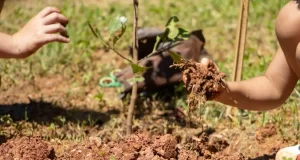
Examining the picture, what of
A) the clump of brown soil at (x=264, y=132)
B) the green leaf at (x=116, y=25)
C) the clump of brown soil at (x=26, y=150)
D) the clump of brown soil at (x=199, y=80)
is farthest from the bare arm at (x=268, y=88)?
the clump of brown soil at (x=26, y=150)

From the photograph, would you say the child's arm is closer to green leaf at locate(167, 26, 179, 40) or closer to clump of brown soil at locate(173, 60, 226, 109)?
green leaf at locate(167, 26, 179, 40)

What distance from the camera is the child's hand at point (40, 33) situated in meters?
2.42

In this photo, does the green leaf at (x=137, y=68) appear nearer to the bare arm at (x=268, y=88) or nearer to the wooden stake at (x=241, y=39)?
the bare arm at (x=268, y=88)

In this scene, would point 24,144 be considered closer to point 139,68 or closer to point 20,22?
point 139,68

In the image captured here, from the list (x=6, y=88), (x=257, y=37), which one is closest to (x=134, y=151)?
(x=6, y=88)

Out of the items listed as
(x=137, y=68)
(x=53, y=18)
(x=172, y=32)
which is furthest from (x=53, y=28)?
(x=172, y=32)

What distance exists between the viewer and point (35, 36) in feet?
7.97

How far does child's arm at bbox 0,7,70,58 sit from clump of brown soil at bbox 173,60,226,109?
59cm

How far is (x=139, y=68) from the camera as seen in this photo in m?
2.32

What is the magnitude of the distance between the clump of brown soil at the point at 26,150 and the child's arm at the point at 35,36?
39 centimetres

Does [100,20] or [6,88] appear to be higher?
[100,20]

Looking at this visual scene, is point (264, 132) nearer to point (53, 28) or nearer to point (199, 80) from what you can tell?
point (199, 80)

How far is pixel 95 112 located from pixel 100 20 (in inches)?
54.8

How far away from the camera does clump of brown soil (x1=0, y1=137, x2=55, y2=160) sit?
7.31 ft
